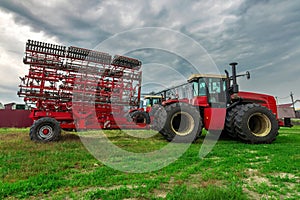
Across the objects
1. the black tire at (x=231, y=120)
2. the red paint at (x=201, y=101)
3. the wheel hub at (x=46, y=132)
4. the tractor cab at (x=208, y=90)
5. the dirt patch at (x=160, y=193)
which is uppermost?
the tractor cab at (x=208, y=90)

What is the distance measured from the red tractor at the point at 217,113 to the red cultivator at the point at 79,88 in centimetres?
211

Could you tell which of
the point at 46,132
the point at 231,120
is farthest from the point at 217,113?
the point at 46,132

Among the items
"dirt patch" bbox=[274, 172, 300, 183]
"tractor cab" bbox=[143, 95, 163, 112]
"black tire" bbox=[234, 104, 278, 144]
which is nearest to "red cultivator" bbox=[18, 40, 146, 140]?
"black tire" bbox=[234, 104, 278, 144]

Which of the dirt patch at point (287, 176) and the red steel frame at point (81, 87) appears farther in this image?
the red steel frame at point (81, 87)

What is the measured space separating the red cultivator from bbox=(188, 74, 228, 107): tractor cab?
108 inches

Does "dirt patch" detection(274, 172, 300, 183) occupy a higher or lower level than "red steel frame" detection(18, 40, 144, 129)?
lower

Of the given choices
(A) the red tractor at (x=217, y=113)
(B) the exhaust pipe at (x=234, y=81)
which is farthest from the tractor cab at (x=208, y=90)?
(B) the exhaust pipe at (x=234, y=81)

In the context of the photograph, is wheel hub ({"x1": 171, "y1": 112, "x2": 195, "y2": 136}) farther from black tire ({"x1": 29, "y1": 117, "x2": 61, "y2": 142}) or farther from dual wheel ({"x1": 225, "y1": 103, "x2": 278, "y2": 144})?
black tire ({"x1": 29, "y1": 117, "x2": 61, "y2": 142})

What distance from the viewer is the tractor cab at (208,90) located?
6.95 m

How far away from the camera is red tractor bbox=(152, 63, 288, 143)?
6.21m

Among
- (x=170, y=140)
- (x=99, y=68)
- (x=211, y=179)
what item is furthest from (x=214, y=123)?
(x=99, y=68)

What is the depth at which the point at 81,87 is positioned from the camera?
7.62 meters

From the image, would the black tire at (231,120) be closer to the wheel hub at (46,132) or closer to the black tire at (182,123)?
the black tire at (182,123)

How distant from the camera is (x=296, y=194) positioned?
237 centimetres
